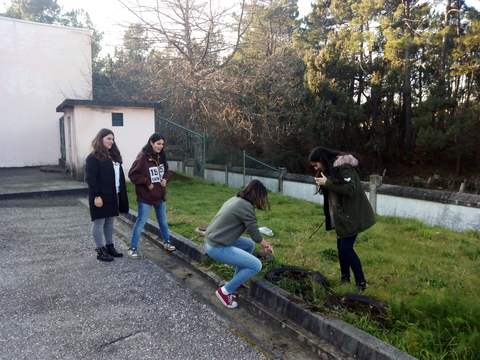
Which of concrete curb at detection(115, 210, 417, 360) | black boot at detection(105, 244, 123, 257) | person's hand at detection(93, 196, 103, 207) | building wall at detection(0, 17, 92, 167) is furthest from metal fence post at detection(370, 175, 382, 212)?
building wall at detection(0, 17, 92, 167)

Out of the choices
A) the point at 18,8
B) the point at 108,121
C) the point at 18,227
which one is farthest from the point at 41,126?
the point at 18,8

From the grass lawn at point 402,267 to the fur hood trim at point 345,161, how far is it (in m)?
1.23

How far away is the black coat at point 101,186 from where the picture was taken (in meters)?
4.91

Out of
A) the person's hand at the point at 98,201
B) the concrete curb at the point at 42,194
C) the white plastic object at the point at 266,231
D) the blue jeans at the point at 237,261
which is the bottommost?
the concrete curb at the point at 42,194

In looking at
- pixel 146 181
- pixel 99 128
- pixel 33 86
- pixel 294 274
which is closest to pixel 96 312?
pixel 146 181

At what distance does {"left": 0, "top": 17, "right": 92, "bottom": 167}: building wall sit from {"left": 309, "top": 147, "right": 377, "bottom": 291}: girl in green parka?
14953mm

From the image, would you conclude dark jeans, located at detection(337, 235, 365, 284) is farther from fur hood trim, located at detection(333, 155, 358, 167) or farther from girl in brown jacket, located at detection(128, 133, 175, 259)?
girl in brown jacket, located at detection(128, 133, 175, 259)

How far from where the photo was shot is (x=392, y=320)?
319 centimetres

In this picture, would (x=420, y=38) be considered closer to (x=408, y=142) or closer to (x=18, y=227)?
(x=408, y=142)

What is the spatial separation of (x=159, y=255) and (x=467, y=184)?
60.4ft

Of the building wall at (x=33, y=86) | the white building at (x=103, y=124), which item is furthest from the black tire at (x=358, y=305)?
the building wall at (x=33, y=86)

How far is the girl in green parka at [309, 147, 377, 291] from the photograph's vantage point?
378 centimetres

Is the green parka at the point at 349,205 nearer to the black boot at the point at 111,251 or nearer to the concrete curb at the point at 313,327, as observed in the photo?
the concrete curb at the point at 313,327

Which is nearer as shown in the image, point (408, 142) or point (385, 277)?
point (385, 277)
